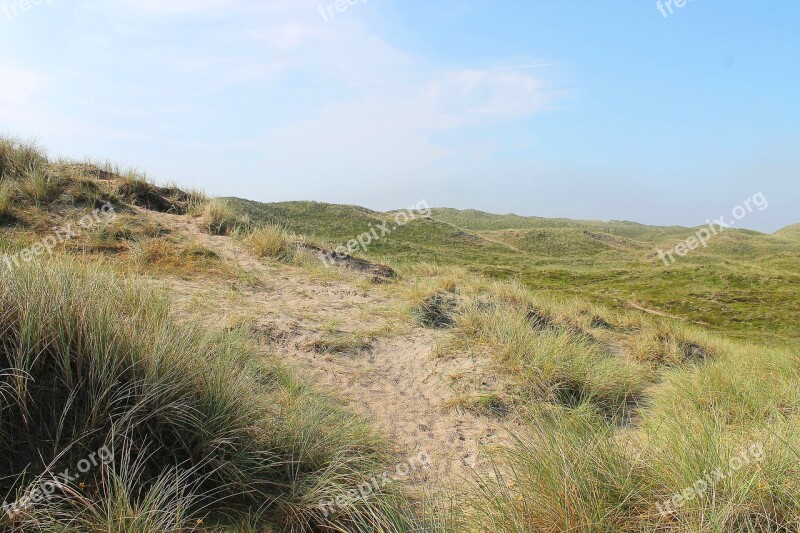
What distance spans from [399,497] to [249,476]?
2.60 ft

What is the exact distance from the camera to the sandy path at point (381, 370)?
12.3 feet

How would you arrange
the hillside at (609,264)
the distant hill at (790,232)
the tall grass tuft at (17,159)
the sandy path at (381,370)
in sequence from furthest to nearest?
the distant hill at (790,232), the hillside at (609,264), the tall grass tuft at (17,159), the sandy path at (381,370)

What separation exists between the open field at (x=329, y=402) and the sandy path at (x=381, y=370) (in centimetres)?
3

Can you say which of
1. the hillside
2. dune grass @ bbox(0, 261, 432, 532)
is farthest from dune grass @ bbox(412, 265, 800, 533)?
the hillside

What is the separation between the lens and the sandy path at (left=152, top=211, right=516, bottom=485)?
12.3 ft

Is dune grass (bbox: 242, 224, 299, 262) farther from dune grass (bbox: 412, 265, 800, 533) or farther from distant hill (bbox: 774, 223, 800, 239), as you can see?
distant hill (bbox: 774, 223, 800, 239)

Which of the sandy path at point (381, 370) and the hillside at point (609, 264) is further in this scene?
the hillside at point (609, 264)

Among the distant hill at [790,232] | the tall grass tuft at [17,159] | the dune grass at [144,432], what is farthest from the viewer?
the distant hill at [790,232]

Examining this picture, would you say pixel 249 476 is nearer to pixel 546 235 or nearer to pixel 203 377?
pixel 203 377

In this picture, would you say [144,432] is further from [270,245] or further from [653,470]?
[270,245]

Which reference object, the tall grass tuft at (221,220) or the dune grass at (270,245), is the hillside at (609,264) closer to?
the tall grass tuft at (221,220)

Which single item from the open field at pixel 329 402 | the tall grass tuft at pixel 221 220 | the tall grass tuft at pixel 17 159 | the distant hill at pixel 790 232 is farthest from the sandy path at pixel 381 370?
the distant hill at pixel 790 232

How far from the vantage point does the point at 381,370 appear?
5.15 metres

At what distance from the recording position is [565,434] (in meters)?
2.64
